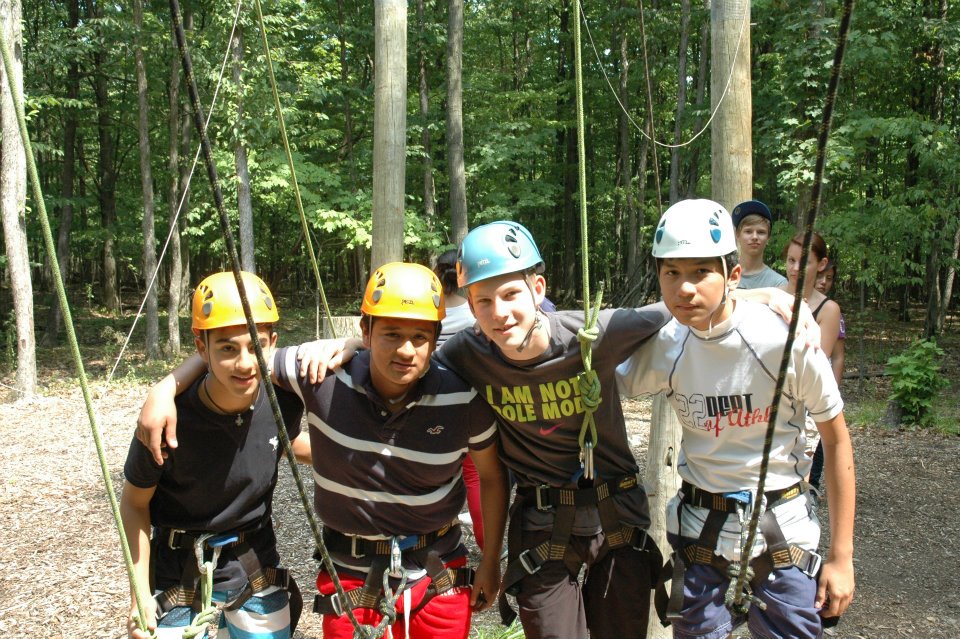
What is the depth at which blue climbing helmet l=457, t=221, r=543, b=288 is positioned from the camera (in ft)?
7.74

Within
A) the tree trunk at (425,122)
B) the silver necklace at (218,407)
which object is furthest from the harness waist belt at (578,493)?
the tree trunk at (425,122)

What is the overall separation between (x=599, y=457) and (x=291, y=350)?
1192mm

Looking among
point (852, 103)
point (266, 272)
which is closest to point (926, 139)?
point (852, 103)

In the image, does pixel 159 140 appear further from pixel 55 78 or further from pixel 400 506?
pixel 400 506

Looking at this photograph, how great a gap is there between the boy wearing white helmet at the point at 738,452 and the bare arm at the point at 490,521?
626 millimetres

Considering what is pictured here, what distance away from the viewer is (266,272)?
29.7m

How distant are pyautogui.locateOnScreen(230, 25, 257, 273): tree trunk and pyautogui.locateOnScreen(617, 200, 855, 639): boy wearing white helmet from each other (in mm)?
11054

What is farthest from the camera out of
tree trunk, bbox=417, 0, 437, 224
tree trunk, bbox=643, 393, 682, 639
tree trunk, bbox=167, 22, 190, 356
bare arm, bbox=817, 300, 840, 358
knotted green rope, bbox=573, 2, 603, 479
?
tree trunk, bbox=417, 0, 437, 224

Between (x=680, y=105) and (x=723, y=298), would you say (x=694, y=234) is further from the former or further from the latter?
(x=680, y=105)

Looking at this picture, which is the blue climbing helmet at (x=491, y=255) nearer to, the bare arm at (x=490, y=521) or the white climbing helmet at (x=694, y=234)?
the white climbing helmet at (x=694, y=234)

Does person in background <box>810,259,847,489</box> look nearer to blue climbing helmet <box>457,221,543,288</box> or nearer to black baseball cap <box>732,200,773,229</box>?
black baseball cap <box>732,200,773,229</box>

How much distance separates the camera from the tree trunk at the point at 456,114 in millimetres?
12516

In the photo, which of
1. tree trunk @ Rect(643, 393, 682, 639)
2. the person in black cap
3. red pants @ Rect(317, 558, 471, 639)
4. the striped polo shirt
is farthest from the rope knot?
the person in black cap

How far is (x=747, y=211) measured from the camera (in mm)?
3676
